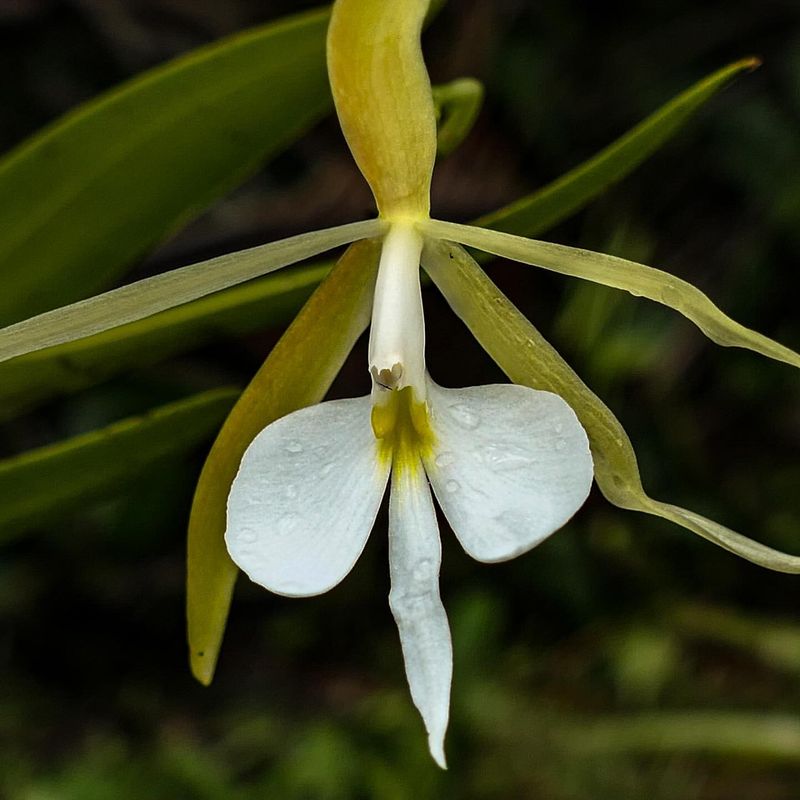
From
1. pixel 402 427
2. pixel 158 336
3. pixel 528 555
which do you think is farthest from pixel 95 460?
pixel 528 555

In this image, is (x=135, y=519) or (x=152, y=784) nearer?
(x=152, y=784)

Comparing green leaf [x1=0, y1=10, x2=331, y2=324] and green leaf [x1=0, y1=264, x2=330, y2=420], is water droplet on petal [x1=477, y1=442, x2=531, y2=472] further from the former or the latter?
green leaf [x1=0, y1=10, x2=331, y2=324]

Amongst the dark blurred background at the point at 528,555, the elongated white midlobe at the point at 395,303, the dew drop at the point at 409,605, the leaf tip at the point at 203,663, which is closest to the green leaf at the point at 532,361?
the elongated white midlobe at the point at 395,303

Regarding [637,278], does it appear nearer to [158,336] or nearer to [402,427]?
[402,427]

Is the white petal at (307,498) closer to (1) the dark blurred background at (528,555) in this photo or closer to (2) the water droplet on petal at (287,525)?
(2) the water droplet on petal at (287,525)

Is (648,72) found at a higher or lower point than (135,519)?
higher

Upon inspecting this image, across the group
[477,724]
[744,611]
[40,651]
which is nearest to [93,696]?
[40,651]

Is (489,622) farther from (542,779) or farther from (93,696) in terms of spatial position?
(93,696)
